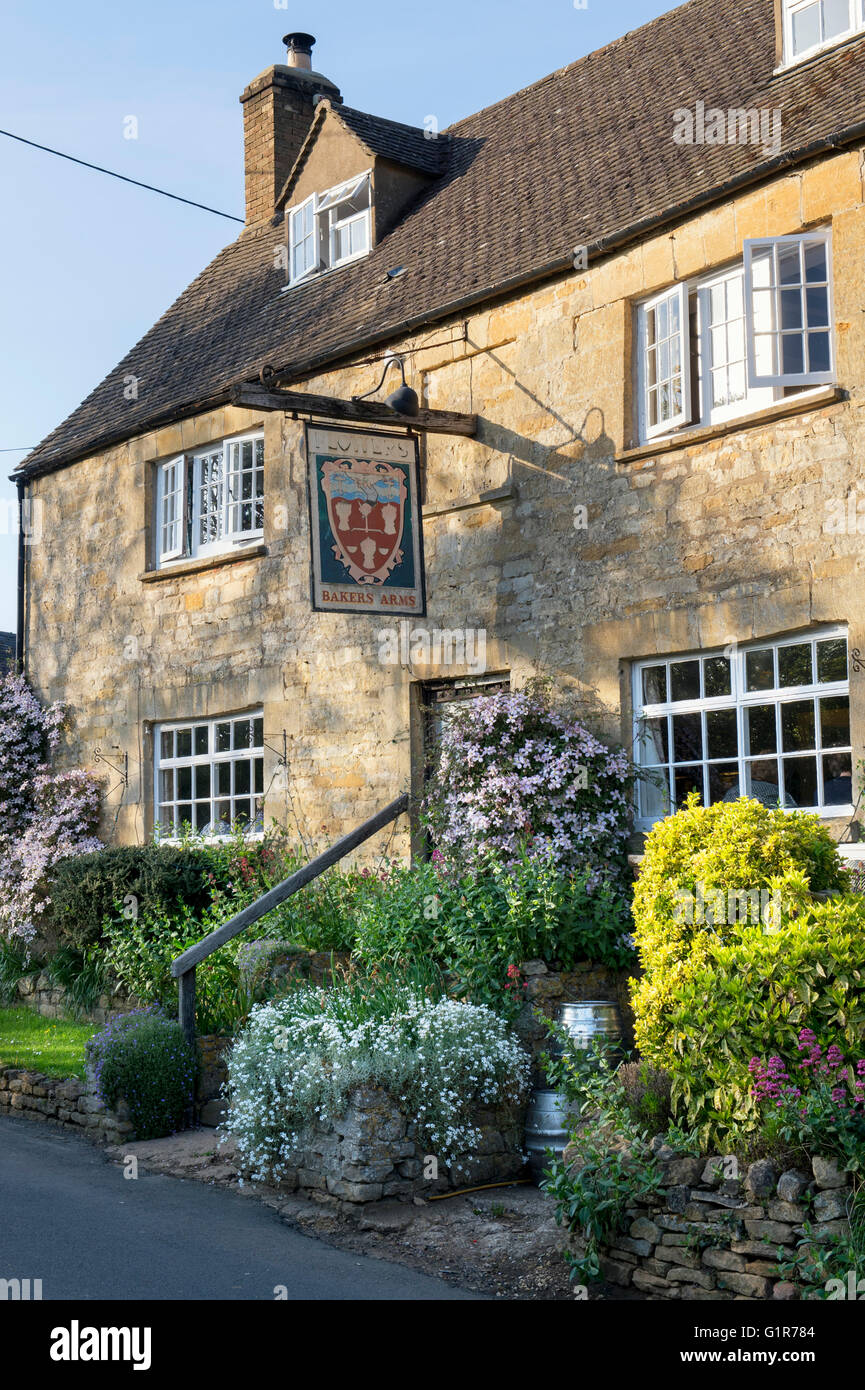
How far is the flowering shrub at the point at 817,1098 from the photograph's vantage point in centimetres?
548

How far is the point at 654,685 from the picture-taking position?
32.9 feet

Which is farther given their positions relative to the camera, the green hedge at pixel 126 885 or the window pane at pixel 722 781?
the green hedge at pixel 126 885

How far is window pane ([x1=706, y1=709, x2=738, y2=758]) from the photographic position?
9.43 m

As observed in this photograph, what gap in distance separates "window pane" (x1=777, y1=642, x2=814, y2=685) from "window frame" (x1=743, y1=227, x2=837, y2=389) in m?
1.66

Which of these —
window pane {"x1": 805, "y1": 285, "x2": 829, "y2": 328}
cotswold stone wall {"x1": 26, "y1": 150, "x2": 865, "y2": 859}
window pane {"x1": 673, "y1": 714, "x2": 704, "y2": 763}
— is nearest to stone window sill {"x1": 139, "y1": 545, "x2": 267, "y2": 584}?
cotswold stone wall {"x1": 26, "y1": 150, "x2": 865, "y2": 859}

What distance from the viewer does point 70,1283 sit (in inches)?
232

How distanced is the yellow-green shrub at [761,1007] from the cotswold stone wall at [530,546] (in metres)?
2.78

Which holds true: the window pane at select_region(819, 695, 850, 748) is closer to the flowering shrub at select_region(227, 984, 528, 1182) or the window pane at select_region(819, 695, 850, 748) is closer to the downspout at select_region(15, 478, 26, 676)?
the flowering shrub at select_region(227, 984, 528, 1182)

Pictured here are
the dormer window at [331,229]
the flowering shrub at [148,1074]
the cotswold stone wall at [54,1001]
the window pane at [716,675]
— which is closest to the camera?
the flowering shrub at [148,1074]

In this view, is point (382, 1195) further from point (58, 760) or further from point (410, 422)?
point (58, 760)

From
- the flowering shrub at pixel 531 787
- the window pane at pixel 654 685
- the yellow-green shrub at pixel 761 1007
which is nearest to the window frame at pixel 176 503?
the flowering shrub at pixel 531 787

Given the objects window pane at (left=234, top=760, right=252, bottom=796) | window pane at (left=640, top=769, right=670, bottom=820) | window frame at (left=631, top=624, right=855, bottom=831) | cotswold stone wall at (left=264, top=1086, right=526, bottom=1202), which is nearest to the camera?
cotswold stone wall at (left=264, top=1086, right=526, bottom=1202)

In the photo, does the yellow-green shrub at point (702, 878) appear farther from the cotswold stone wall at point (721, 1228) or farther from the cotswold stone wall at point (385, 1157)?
the cotswold stone wall at point (385, 1157)
